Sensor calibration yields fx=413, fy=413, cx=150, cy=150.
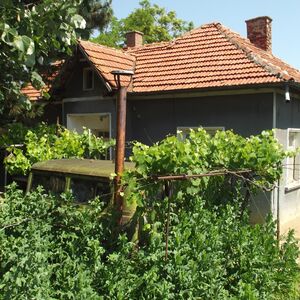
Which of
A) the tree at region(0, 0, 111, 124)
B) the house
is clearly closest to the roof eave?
the house

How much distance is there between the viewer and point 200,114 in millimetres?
11164

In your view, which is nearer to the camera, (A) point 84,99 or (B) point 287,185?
(B) point 287,185

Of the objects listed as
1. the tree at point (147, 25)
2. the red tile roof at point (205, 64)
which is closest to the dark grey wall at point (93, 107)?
the red tile roof at point (205, 64)

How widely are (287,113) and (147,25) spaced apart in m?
26.8

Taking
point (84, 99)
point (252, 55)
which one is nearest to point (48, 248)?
point (252, 55)

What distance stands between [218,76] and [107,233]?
23.5 ft

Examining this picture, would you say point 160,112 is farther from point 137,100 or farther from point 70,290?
point 70,290

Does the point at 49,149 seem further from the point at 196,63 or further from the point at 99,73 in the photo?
the point at 196,63

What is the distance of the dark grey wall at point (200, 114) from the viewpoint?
10164 mm

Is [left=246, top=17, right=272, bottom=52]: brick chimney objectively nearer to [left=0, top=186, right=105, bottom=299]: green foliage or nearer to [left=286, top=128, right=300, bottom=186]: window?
[left=286, top=128, right=300, bottom=186]: window

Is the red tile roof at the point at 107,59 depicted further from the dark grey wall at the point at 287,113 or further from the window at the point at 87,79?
the dark grey wall at the point at 287,113

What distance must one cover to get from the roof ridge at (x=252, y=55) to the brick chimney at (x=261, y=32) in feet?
4.53

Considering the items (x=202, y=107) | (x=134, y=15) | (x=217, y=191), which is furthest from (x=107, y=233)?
(x=134, y=15)

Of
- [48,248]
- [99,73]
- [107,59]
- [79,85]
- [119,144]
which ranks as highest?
[107,59]
